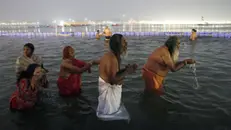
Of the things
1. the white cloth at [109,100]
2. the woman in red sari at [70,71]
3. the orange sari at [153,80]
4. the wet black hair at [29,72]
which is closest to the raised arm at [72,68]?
the woman in red sari at [70,71]

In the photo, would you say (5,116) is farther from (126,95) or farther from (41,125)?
(126,95)

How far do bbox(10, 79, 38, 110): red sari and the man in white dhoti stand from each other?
191 centimetres

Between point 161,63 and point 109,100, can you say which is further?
point 161,63

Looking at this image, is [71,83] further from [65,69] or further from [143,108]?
[143,108]

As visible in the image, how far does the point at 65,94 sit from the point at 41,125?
1236mm

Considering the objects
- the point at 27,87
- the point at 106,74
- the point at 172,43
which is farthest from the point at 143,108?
the point at 27,87

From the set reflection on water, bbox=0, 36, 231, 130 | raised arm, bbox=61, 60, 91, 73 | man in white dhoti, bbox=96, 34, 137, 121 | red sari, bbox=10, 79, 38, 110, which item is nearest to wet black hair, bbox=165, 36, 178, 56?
reflection on water, bbox=0, 36, 231, 130

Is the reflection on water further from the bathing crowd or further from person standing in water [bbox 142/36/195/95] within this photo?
person standing in water [bbox 142/36/195/95]

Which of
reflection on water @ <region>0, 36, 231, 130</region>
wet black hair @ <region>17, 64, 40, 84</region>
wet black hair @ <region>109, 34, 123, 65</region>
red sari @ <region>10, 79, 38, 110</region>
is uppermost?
wet black hair @ <region>109, 34, 123, 65</region>

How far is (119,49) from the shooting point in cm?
362

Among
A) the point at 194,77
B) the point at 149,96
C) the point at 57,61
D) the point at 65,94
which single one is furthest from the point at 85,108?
the point at 57,61

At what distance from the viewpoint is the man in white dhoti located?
3.55 metres

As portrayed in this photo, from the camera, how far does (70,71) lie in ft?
16.6

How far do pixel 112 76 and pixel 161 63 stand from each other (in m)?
1.78
